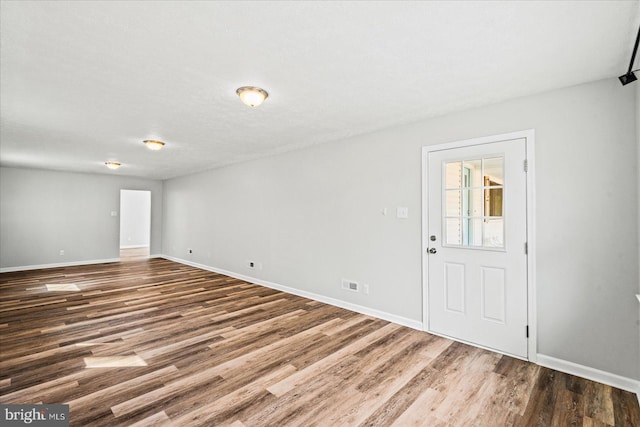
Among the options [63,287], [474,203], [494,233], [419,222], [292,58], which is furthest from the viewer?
[63,287]

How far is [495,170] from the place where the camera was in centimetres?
312

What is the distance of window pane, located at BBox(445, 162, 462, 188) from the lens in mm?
3361

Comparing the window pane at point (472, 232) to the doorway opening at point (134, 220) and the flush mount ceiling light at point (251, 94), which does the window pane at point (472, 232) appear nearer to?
the flush mount ceiling light at point (251, 94)

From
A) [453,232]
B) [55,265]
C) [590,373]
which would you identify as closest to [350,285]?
[453,232]

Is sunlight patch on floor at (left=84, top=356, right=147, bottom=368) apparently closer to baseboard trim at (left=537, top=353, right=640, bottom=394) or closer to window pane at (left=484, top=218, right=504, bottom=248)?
window pane at (left=484, top=218, right=504, bottom=248)

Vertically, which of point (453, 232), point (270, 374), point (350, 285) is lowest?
point (270, 374)

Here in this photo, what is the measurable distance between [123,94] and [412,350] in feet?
12.6

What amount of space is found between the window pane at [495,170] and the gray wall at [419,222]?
30 cm

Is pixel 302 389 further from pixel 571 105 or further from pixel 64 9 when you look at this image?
pixel 571 105

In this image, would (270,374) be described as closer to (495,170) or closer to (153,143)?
(495,170)

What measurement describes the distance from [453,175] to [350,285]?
207 cm

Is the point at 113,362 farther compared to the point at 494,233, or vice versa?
the point at 494,233

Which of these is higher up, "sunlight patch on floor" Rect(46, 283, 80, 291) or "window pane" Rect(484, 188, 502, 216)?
"window pane" Rect(484, 188, 502, 216)

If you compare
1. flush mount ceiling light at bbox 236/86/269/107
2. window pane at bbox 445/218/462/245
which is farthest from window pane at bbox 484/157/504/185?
flush mount ceiling light at bbox 236/86/269/107
